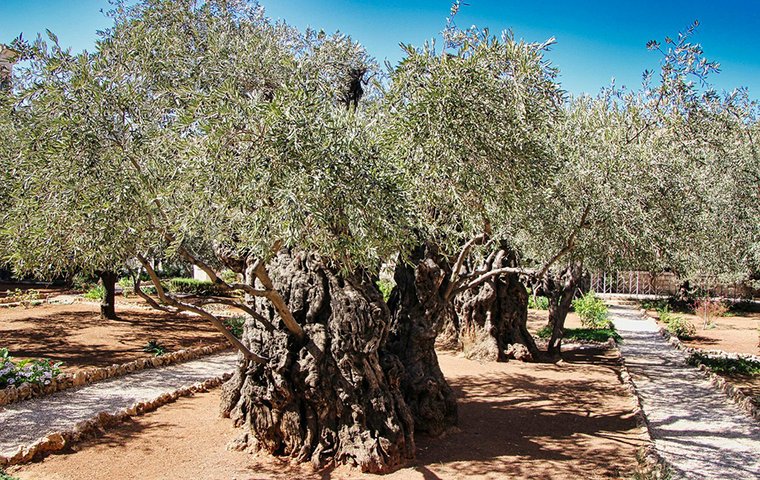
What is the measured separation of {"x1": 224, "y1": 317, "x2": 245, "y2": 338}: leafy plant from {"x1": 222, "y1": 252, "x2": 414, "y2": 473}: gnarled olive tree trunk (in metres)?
9.27

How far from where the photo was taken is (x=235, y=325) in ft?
60.7

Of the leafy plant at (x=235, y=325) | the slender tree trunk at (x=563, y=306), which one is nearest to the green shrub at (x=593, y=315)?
the slender tree trunk at (x=563, y=306)

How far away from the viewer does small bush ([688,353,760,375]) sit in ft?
45.7

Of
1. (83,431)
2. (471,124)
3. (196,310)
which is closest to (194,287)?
(83,431)

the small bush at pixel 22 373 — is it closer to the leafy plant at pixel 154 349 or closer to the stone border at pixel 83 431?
the stone border at pixel 83 431

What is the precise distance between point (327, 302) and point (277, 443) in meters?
2.01

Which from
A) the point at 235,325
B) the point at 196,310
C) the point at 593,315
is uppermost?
the point at 196,310

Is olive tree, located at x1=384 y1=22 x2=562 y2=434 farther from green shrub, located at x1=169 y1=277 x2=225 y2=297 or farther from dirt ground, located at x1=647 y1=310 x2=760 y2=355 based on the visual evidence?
green shrub, located at x1=169 y1=277 x2=225 y2=297

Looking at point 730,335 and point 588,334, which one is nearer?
point 588,334

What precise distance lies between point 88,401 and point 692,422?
10.4 meters

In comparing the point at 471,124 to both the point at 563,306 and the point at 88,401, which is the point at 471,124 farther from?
the point at 563,306

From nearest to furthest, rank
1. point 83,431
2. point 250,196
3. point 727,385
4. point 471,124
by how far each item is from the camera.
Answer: point 250,196
point 471,124
point 83,431
point 727,385

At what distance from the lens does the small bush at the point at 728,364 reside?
45.7 feet

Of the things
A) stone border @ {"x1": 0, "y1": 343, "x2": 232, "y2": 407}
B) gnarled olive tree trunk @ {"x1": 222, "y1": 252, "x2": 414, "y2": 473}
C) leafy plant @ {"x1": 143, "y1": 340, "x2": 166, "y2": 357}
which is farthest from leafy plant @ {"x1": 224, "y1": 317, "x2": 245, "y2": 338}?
gnarled olive tree trunk @ {"x1": 222, "y1": 252, "x2": 414, "y2": 473}
